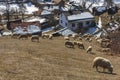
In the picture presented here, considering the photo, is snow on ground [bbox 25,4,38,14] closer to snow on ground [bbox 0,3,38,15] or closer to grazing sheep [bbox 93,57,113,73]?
snow on ground [bbox 0,3,38,15]

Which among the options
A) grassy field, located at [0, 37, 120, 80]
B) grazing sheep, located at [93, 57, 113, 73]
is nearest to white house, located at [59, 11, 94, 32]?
grassy field, located at [0, 37, 120, 80]

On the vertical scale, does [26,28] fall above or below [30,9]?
above

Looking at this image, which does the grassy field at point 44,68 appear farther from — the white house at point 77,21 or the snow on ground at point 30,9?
the snow on ground at point 30,9

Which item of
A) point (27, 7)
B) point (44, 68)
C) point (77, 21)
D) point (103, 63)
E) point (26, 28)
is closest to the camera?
point (44, 68)

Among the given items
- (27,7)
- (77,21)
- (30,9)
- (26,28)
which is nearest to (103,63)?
(26,28)

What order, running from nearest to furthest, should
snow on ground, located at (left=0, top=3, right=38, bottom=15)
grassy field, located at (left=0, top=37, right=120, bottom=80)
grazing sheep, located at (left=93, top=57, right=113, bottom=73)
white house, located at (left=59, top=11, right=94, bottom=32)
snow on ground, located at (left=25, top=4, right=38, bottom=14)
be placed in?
grassy field, located at (left=0, top=37, right=120, bottom=80) < grazing sheep, located at (left=93, top=57, right=113, bottom=73) < white house, located at (left=59, top=11, right=94, bottom=32) < snow on ground, located at (left=0, top=3, right=38, bottom=15) < snow on ground, located at (left=25, top=4, right=38, bottom=14)

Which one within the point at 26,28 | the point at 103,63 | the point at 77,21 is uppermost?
the point at 103,63

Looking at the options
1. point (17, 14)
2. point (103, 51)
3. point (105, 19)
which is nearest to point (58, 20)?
point (105, 19)

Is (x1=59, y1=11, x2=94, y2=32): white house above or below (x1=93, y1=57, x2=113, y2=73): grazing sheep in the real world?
below

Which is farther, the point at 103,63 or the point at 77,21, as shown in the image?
the point at 77,21

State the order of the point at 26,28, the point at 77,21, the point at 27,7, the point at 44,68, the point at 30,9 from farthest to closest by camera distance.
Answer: the point at 27,7 → the point at 30,9 → the point at 77,21 → the point at 26,28 → the point at 44,68

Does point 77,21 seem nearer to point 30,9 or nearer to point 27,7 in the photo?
point 30,9

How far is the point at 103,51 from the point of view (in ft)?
111

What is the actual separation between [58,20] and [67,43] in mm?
35405
